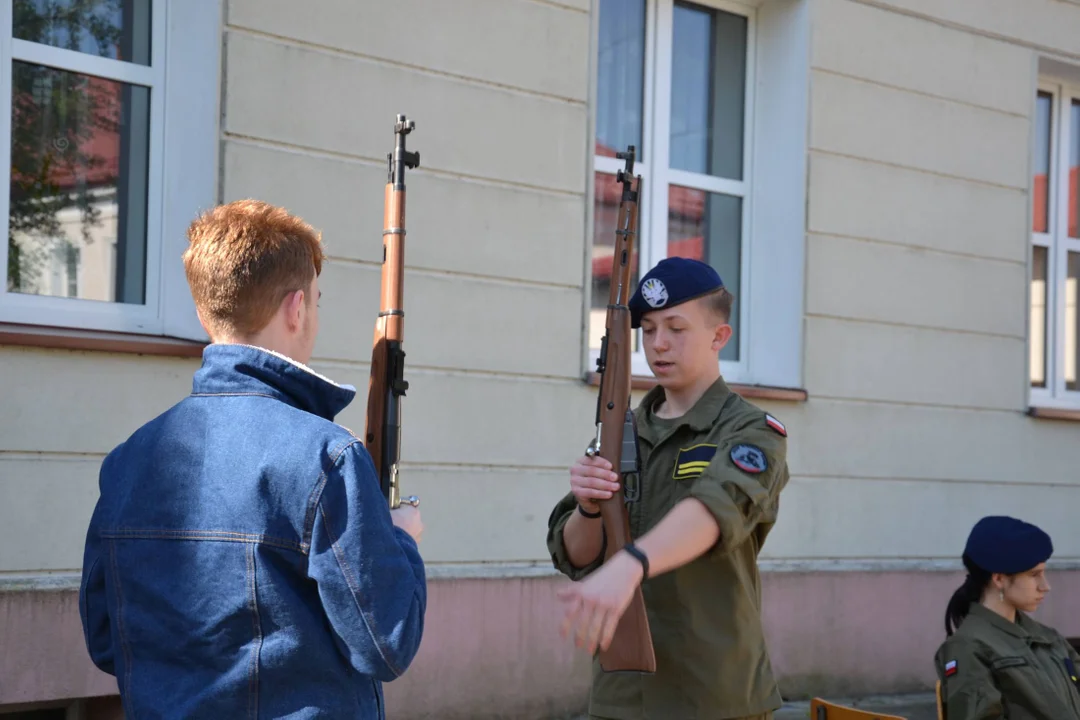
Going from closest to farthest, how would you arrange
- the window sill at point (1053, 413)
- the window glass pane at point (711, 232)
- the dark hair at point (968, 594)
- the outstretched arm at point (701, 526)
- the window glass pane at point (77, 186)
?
the outstretched arm at point (701, 526)
the dark hair at point (968, 594)
the window glass pane at point (77, 186)
the window glass pane at point (711, 232)
the window sill at point (1053, 413)

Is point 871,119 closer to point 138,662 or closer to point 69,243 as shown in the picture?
point 69,243

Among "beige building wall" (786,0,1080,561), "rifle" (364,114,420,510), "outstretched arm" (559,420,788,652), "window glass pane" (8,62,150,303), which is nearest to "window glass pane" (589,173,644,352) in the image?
"beige building wall" (786,0,1080,561)

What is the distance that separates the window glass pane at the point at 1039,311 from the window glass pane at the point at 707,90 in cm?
232

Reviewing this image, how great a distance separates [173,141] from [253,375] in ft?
9.80

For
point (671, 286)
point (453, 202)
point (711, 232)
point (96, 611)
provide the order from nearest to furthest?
point (96, 611), point (671, 286), point (453, 202), point (711, 232)

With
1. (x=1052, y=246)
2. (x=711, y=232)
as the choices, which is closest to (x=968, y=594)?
(x=711, y=232)

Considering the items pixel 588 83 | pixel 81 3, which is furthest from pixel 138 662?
pixel 588 83

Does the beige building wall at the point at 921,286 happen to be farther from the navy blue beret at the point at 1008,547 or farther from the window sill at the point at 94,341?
the window sill at the point at 94,341

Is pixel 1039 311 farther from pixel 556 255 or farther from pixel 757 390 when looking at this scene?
pixel 556 255

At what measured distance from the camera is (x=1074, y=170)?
7.80m

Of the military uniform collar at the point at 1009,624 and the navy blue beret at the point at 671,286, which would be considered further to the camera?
the military uniform collar at the point at 1009,624

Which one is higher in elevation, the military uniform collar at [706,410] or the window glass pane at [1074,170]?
the window glass pane at [1074,170]

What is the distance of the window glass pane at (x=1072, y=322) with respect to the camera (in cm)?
774

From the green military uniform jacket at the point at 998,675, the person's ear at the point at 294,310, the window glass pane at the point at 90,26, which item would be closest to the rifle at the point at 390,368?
the person's ear at the point at 294,310
